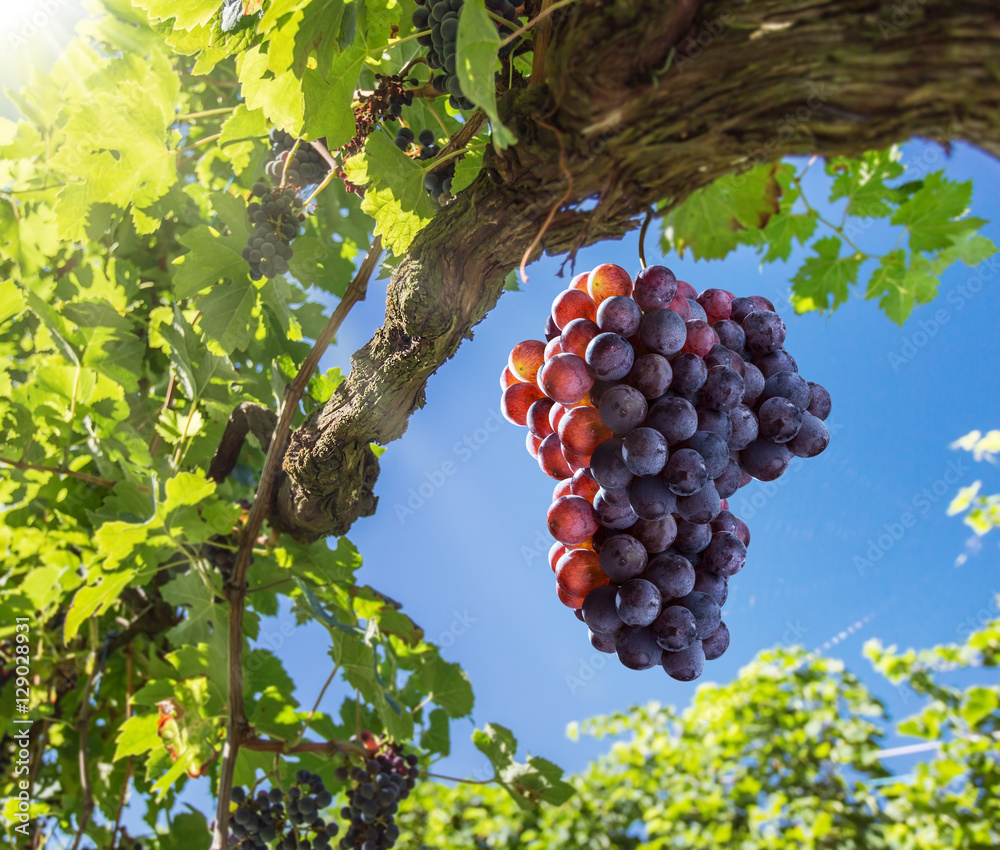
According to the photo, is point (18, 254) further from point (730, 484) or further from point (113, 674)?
point (730, 484)

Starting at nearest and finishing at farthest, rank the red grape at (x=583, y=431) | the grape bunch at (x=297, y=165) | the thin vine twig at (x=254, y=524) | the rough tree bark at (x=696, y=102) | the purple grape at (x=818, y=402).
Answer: the rough tree bark at (x=696, y=102) < the red grape at (x=583, y=431) < the purple grape at (x=818, y=402) < the thin vine twig at (x=254, y=524) < the grape bunch at (x=297, y=165)

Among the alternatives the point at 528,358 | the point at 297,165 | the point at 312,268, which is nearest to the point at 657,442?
the point at 528,358

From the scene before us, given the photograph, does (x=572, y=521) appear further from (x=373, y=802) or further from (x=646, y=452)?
(x=373, y=802)

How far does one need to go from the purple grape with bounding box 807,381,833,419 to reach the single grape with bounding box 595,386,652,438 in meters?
0.39

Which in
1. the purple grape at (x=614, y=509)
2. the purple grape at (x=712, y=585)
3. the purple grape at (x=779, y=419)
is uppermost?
the purple grape at (x=779, y=419)

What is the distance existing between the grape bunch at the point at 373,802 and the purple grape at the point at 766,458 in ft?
5.86

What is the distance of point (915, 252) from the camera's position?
2762mm

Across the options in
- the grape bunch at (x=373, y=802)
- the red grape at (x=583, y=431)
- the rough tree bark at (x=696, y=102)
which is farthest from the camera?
the grape bunch at (x=373, y=802)

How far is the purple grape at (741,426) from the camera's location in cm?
108

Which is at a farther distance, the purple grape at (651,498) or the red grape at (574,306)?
the red grape at (574,306)

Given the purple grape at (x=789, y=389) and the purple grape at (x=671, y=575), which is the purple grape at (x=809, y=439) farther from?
the purple grape at (x=671, y=575)

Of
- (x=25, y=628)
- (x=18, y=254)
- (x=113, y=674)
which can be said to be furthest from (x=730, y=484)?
(x=113, y=674)

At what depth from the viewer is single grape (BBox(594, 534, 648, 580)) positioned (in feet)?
3.39

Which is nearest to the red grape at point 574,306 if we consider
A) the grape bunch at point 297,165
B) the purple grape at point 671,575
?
the purple grape at point 671,575
